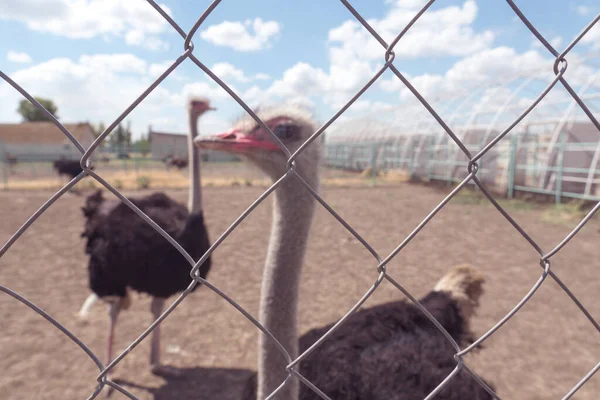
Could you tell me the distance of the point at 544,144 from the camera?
10.1m

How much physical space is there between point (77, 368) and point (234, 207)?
6.39 metres

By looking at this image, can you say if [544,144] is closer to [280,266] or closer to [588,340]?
[588,340]

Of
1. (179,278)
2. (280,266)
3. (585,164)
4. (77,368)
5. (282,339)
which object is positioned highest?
(585,164)

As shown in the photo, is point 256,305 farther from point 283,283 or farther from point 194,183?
point 283,283

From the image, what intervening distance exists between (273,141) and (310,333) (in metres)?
0.94

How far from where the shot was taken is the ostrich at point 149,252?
285 cm

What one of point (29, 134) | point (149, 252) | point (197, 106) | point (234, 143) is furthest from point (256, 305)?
point (29, 134)

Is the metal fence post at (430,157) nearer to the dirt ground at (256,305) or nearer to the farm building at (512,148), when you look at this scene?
the farm building at (512,148)

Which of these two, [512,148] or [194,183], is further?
[512,148]

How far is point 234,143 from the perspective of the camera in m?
1.76

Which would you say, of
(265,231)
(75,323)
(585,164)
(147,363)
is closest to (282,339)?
(147,363)

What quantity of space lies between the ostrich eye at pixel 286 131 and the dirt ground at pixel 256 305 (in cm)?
175

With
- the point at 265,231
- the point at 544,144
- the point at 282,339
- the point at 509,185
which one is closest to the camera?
the point at 282,339

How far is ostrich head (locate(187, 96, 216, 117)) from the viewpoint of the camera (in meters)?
3.35
